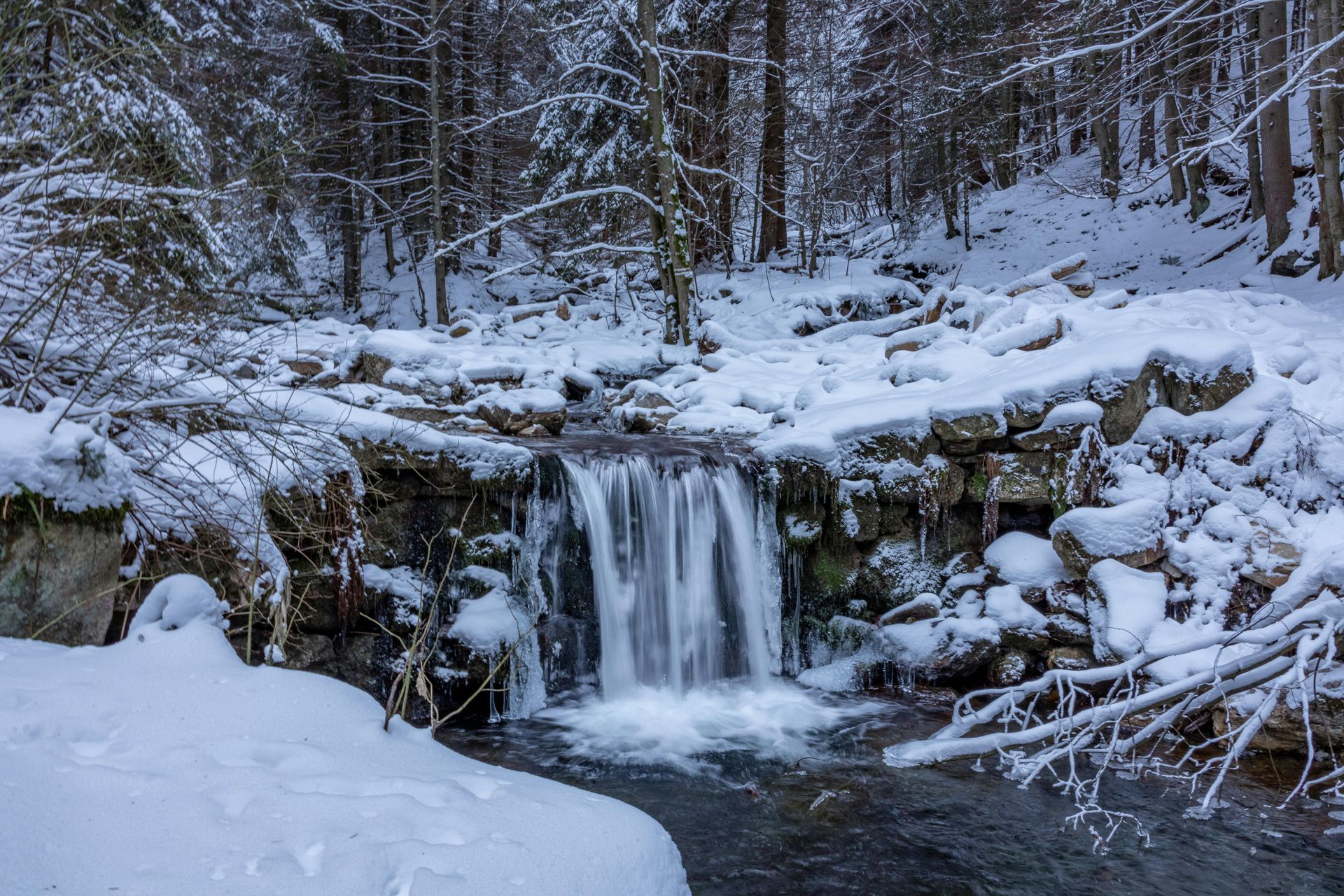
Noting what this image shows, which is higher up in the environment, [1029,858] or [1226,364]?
[1226,364]

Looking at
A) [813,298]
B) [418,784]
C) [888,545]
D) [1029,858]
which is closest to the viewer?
[418,784]

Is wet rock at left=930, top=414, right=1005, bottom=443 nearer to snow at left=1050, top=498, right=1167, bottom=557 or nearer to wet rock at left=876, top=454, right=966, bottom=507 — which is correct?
wet rock at left=876, top=454, right=966, bottom=507

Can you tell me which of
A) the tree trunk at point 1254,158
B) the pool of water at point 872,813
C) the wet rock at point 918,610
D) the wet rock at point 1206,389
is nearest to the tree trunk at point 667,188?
the wet rock at point 918,610

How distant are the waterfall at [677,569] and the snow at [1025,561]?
5.78 ft

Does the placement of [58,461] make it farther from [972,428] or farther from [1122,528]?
[1122,528]

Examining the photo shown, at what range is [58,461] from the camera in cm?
321

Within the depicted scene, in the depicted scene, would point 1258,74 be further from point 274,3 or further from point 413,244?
Result: point 274,3

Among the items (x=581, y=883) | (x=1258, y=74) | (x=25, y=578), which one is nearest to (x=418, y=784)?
(x=581, y=883)

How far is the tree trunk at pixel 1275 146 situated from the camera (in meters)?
10.4

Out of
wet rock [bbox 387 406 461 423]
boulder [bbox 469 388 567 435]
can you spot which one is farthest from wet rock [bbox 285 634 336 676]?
boulder [bbox 469 388 567 435]

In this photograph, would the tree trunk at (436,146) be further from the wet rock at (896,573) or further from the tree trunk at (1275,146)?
the tree trunk at (1275,146)

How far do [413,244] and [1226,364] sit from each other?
48.3 feet

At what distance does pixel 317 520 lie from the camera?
16.7ft

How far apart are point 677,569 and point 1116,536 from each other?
3300 millimetres
